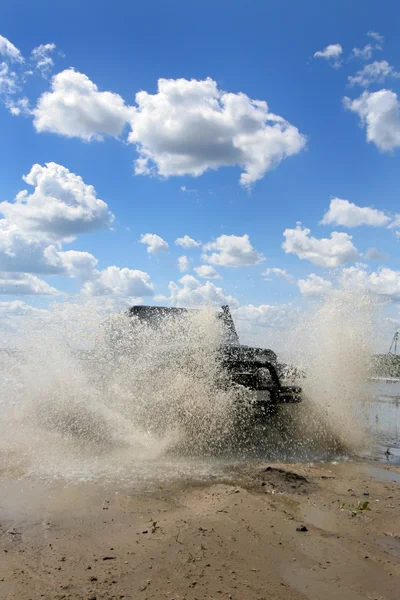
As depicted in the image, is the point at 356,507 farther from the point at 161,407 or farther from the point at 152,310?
the point at 152,310

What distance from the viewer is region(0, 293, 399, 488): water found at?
252 inches

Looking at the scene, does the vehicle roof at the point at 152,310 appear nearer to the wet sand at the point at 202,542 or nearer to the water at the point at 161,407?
the water at the point at 161,407

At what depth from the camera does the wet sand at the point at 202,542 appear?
10.4 ft

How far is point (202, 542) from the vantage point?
3.82m

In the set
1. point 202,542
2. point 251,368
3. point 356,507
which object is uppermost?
point 251,368

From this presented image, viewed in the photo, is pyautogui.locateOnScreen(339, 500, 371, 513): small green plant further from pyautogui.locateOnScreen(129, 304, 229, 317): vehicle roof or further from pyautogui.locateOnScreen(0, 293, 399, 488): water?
pyautogui.locateOnScreen(129, 304, 229, 317): vehicle roof

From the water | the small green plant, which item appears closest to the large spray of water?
the water

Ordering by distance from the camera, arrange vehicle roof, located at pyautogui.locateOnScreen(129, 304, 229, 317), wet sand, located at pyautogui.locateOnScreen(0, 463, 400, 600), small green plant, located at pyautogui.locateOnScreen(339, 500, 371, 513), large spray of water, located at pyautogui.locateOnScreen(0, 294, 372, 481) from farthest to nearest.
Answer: vehicle roof, located at pyautogui.locateOnScreen(129, 304, 229, 317)
large spray of water, located at pyautogui.locateOnScreen(0, 294, 372, 481)
small green plant, located at pyautogui.locateOnScreen(339, 500, 371, 513)
wet sand, located at pyautogui.locateOnScreen(0, 463, 400, 600)

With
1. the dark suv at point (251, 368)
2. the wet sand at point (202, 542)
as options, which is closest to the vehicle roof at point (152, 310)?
the dark suv at point (251, 368)

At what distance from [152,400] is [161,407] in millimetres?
194

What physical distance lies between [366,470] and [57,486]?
14.1 ft

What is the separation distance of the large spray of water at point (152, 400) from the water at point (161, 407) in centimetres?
2

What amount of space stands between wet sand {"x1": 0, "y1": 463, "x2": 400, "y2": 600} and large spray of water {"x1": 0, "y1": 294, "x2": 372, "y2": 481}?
3.45 feet

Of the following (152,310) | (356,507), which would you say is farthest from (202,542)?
(152,310)
